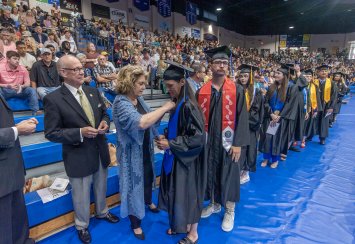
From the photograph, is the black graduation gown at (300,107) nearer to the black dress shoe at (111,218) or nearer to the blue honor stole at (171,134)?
the blue honor stole at (171,134)

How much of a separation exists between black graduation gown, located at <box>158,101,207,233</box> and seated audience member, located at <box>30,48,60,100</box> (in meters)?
3.10

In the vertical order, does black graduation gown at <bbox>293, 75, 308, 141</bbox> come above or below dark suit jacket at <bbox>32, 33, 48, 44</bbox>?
below

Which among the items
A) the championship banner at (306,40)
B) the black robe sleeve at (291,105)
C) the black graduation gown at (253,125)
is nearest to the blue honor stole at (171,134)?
the black graduation gown at (253,125)

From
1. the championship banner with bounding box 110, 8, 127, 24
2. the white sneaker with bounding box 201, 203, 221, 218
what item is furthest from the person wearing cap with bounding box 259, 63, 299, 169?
the championship banner with bounding box 110, 8, 127, 24

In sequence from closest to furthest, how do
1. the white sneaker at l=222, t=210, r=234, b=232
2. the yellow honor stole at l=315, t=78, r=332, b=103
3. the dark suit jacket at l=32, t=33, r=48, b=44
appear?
the white sneaker at l=222, t=210, r=234, b=232 < the yellow honor stole at l=315, t=78, r=332, b=103 < the dark suit jacket at l=32, t=33, r=48, b=44

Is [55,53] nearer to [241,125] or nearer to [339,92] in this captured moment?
[241,125]

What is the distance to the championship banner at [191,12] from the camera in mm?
17205

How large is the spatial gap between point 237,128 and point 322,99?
4177mm

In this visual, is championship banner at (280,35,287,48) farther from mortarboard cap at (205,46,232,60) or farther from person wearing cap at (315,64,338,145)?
mortarboard cap at (205,46,232,60)

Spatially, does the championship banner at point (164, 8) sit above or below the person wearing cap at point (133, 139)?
above

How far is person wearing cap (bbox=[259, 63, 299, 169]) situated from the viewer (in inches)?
148

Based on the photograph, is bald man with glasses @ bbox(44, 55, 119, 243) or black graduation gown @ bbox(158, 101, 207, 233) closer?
black graduation gown @ bbox(158, 101, 207, 233)

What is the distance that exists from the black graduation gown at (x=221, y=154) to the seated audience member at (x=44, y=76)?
10.3 ft

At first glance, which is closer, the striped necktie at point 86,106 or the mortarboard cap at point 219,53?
the striped necktie at point 86,106
